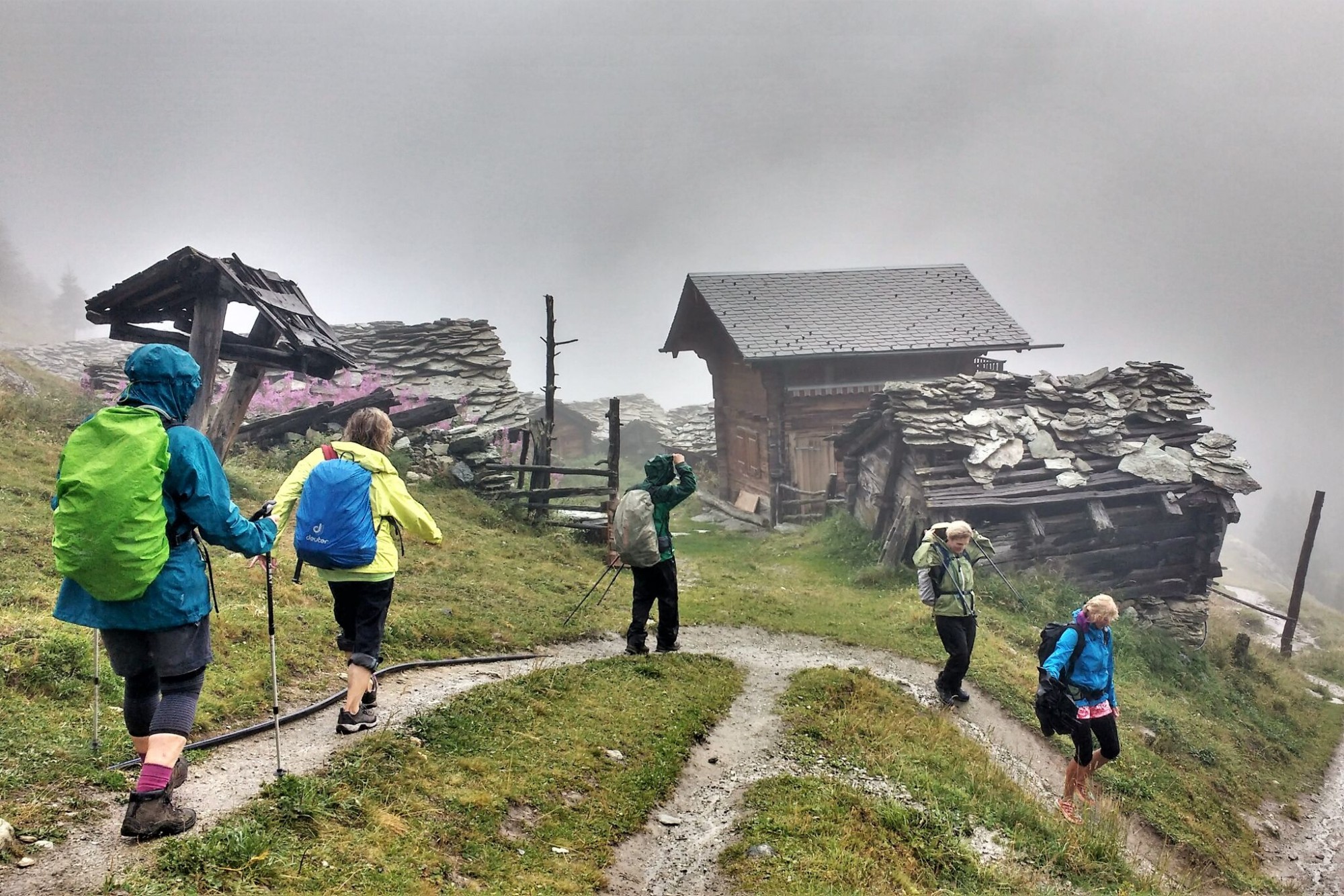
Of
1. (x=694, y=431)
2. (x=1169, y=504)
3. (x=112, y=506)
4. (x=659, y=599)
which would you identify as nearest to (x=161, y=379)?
(x=112, y=506)

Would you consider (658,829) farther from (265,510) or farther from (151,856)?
(265,510)

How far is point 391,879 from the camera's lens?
3447mm

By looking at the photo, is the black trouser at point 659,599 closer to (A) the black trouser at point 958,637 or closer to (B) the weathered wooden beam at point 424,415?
(A) the black trouser at point 958,637

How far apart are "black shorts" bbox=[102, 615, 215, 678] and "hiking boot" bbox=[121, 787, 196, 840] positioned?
1.82ft

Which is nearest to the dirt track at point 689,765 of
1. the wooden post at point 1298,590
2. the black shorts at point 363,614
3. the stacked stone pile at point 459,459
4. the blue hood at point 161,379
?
the black shorts at point 363,614

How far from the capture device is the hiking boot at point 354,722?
497 cm

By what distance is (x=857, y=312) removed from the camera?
85.3 ft

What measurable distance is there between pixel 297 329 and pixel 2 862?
19.6ft

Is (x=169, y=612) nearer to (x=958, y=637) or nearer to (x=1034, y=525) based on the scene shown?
(x=958, y=637)

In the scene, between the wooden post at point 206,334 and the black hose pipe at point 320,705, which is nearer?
the black hose pipe at point 320,705

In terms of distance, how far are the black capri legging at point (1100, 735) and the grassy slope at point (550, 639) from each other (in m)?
1.81

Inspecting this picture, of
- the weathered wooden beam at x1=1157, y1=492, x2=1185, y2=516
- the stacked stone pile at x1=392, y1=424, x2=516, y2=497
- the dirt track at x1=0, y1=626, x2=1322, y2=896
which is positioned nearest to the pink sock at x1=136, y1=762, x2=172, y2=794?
the dirt track at x1=0, y1=626, x2=1322, y2=896

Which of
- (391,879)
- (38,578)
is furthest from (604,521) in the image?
(391,879)

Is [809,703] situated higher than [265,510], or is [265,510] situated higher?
[265,510]
